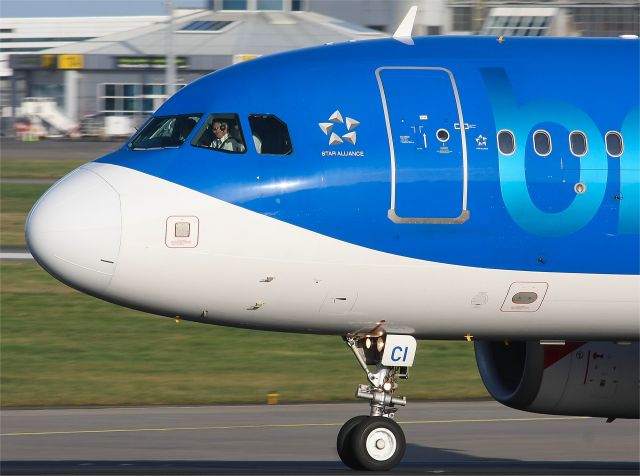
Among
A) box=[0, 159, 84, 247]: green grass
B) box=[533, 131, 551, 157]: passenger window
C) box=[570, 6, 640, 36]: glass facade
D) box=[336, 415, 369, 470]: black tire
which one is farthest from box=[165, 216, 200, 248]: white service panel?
box=[570, 6, 640, 36]: glass facade

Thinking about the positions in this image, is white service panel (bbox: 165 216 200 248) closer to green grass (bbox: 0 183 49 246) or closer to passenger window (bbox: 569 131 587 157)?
passenger window (bbox: 569 131 587 157)

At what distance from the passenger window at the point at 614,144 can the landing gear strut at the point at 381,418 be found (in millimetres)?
2663

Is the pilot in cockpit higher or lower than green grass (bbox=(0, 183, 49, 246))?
higher

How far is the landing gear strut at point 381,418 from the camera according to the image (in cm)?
1282

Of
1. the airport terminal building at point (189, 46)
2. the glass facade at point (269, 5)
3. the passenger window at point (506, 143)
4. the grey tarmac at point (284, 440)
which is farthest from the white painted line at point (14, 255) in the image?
the glass facade at point (269, 5)

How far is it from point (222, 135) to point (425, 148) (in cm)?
189

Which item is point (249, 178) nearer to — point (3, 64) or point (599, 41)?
point (599, 41)

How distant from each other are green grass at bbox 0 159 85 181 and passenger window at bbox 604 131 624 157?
4326 centimetres

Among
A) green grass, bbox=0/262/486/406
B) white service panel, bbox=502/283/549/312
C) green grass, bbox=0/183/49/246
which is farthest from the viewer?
green grass, bbox=0/183/49/246

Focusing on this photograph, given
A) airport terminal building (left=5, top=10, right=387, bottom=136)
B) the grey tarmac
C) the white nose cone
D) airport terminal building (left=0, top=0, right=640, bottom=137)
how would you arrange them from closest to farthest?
the white nose cone < the grey tarmac < airport terminal building (left=0, top=0, right=640, bottom=137) < airport terminal building (left=5, top=10, right=387, bottom=136)

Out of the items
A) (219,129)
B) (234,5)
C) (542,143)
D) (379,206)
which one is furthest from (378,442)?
(234,5)

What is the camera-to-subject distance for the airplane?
11797mm

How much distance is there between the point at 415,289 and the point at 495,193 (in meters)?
1.17

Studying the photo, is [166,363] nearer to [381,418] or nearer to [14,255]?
[381,418]
